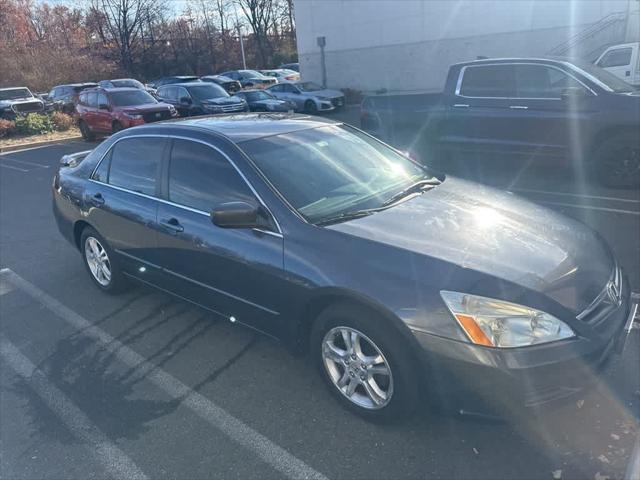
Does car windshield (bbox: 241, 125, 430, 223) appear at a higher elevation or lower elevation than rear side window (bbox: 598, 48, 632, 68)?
lower

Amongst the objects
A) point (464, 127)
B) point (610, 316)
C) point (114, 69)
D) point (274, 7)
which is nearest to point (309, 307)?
point (610, 316)

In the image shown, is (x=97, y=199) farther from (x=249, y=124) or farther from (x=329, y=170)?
(x=329, y=170)

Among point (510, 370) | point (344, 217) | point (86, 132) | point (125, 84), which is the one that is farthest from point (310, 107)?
point (510, 370)

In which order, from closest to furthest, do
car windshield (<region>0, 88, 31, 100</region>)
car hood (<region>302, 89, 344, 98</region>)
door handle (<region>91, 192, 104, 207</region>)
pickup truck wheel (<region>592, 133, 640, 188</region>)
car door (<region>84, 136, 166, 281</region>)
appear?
car door (<region>84, 136, 166, 281</region>), door handle (<region>91, 192, 104, 207</region>), pickup truck wheel (<region>592, 133, 640, 188</region>), car hood (<region>302, 89, 344, 98</region>), car windshield (<region>0, 88, 31, 100</region>)

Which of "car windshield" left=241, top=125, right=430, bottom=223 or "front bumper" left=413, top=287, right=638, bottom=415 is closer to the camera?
"front bumper" left=413, top=287, right=638, bottom=415

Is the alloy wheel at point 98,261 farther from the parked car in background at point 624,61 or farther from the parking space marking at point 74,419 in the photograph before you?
the parked car in background at point 624,61

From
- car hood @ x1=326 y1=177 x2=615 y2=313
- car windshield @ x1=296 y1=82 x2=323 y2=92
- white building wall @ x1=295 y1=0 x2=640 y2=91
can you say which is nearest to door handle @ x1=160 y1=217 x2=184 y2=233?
car hood @ x1=326 y1=177 x2=615 y2=313

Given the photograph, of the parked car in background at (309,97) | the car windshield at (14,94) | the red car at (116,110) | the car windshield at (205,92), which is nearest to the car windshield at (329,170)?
the red car at (116,110)

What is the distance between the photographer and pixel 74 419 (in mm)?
3170

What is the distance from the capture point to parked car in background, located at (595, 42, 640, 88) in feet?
48.8

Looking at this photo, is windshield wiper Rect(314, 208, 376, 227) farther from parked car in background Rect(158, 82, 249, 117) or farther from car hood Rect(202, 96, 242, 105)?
car hood Rect(202, 96, 242, 105)

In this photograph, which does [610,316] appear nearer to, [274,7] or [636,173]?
[636,173]

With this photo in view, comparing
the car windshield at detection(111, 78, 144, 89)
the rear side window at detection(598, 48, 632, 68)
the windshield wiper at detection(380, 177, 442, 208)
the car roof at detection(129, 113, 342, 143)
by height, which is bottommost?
the windshield wiper at detection(380, 177, 442, 208)

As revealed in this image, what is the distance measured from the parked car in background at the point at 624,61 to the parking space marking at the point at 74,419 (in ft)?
52.8
